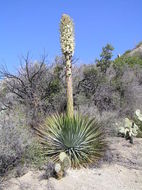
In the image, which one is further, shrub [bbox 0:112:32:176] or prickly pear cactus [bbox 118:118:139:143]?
prickly pear cactus [bbox 118:118:139:143]

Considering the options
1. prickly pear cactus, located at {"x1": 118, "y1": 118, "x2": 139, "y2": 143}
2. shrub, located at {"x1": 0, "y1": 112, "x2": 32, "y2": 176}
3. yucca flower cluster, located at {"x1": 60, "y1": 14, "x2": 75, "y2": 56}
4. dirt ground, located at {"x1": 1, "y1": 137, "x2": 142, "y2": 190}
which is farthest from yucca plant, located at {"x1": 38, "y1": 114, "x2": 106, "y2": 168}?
yucca flower cluster, located at {"x1": 60, "y1": 14, "x2": 75, "y2": 56}

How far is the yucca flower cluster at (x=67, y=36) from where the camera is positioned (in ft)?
24.9

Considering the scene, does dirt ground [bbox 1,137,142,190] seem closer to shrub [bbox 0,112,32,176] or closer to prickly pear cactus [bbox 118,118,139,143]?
shrub [bbox 0,112,32,176]

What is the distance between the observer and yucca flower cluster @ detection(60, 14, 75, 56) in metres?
7.60

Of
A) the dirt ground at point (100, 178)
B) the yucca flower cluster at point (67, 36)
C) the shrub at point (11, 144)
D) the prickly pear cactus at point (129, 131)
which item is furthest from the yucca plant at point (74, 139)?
the yucca flower cluster at point (67, 36)

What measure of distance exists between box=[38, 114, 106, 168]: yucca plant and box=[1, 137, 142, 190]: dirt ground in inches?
12.8

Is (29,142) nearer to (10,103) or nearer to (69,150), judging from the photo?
(69,150)

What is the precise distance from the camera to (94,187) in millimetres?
5996

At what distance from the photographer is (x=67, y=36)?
24.9ft

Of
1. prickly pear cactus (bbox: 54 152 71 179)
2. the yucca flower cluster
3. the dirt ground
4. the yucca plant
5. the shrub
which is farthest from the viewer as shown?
the yucca flower cluster

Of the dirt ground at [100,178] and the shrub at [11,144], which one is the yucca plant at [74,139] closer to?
the dirt ground at [100,178]

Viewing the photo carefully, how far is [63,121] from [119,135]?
9.21 feet

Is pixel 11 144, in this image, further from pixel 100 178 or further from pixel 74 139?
pixel 100 178

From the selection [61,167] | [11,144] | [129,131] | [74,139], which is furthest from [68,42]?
[129,131]
